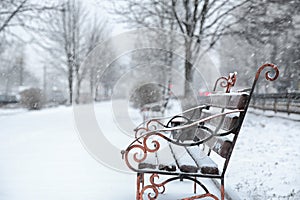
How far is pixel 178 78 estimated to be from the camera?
9.19m

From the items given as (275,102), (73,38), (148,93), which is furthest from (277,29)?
(73,38)

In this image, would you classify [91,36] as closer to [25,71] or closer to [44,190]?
[44,190]

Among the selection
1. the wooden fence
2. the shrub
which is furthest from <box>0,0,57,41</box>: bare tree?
the wooden fence

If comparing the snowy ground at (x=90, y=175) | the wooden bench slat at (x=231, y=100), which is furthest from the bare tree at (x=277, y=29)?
the wooden bench slat at (x=231, y=100)

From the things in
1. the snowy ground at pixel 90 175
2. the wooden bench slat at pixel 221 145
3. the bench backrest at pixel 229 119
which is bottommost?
the snowy ground at pixel 90 175

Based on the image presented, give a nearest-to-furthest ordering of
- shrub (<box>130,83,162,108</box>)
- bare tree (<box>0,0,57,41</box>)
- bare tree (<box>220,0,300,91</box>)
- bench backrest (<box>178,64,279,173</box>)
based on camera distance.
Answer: bench backrest (<box>178,64,279,173</box>)
bare tree (<box>220,0,300,91</box>)
bare tree (<box>0,0,57,41</box>)
shrub (<box>130,83,162,108</box>)

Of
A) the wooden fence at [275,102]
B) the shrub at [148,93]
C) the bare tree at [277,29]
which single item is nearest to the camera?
the bare tree at [277,29]

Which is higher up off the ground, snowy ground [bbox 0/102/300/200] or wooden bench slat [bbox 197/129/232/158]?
wooden bench slat [bbox 197/129/232/158]

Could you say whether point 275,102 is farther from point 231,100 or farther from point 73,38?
point 73,38

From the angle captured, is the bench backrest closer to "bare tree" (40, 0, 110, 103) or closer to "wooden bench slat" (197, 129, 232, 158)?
"wooden bench slat" (197, 129, 232, 158)

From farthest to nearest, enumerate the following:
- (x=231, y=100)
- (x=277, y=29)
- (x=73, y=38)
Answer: (x=73, y=38) < (x=277, y=29) < (x=231, y=100)

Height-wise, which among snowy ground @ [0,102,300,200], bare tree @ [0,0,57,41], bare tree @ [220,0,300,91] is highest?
bare tree @ [0,0,57,41]

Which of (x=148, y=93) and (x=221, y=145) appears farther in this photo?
(x=148, y=93)

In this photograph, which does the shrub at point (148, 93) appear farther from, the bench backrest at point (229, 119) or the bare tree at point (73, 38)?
the bare tree at point (73, 38)
